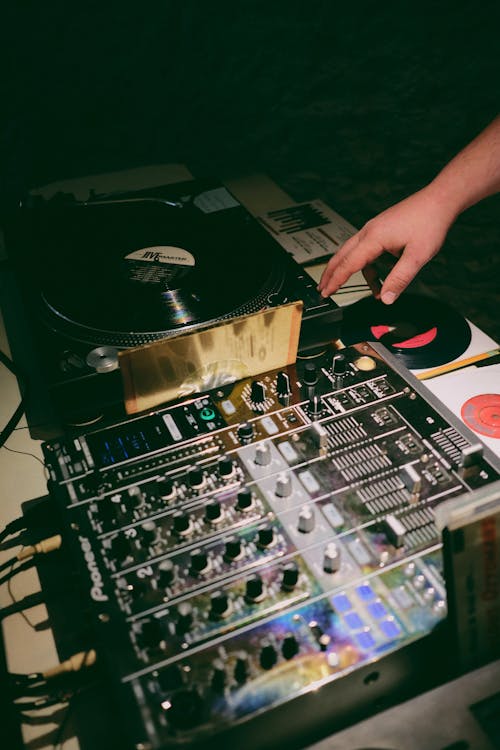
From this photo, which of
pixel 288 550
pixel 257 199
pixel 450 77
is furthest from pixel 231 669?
pixel 450 77

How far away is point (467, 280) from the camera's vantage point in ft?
8.33

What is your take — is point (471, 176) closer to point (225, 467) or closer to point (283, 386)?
point (283, 386)

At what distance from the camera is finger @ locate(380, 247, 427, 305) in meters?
1.37

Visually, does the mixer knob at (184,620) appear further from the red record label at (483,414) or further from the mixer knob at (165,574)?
the red record label at (483,414)

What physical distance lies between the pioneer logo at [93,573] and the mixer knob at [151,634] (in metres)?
0.08

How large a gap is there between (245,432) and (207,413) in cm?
10

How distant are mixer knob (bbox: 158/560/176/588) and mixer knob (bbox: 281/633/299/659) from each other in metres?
0.18

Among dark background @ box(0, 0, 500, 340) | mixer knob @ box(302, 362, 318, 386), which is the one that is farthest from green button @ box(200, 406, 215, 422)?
dark background @ box(0, 0, 500, 340)

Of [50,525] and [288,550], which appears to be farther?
[50,525]

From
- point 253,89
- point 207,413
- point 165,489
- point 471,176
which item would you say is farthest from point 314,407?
point 253,89

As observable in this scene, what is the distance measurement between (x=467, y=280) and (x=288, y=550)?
1939 mm

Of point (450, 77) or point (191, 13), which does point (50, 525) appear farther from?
point (450, 77)

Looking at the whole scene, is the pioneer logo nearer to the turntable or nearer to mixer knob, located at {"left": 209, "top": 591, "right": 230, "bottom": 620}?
mixer knob, located at {"left": 209, "top": 591, "right": 230, "bottom": 620}

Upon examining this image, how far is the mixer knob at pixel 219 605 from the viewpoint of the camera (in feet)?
2.68
